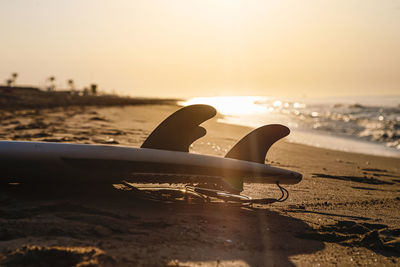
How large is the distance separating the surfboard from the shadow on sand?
252mm

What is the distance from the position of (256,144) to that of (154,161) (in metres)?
1.36

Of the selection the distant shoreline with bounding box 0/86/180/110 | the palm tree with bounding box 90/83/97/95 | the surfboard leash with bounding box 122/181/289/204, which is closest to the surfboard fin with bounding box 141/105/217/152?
Answer: the surfboard leash with bounding box 122/181/289/204

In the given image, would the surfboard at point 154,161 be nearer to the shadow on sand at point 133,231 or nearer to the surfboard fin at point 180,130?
the surfboard fin at point 180,130

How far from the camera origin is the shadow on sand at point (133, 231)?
Result: 2.91m

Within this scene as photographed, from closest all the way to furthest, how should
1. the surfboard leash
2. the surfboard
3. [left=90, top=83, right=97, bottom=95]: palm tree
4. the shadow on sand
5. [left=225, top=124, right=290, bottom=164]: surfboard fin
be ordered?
the shadow on sand → the surfboard → the surfboard leash → [left=225, top=124, right=290, bottom=164]: surfboard fin → [left=90, top=83, right=97, bottom=95]: palm tree

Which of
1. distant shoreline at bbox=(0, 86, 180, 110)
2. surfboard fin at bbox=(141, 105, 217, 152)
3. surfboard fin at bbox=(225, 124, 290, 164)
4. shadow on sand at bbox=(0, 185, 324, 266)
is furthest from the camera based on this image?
distant shoreline at bbox=(0, 86, 180, 110)

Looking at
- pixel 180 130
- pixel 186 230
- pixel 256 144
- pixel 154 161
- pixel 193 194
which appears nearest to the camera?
pixel 186 230

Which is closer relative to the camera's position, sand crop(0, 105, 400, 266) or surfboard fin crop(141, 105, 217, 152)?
sand crop(0, 105, 400, 266)

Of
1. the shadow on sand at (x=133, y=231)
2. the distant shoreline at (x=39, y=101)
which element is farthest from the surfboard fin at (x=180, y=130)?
the distant shoreline at (x=39, y=101)

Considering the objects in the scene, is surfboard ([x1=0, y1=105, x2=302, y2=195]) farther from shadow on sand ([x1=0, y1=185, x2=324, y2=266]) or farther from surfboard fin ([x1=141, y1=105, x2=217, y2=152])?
shadow on sand ([x1=0, y1=185, x2=324, y2=266])

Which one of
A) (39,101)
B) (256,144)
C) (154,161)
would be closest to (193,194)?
(154,161)

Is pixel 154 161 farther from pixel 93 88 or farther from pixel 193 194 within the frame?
pixel 93 88

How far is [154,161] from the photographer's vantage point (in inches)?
177

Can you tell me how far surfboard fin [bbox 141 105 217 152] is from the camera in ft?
16.5
